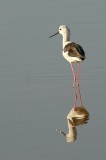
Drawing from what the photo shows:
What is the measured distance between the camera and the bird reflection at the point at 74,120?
9.16m

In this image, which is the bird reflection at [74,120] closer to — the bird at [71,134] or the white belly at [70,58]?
the bird at [71,134]

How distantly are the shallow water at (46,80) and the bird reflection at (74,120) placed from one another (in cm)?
7

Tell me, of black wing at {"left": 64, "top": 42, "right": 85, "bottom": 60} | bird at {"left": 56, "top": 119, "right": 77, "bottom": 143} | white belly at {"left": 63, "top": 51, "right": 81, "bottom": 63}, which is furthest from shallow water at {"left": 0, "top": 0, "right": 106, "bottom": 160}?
black wing at {"left": 64, "top": 42, "right": 85, "bottom": 60}

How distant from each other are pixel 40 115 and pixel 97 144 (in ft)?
5.38

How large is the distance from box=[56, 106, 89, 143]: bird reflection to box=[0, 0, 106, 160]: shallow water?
75 millimetres

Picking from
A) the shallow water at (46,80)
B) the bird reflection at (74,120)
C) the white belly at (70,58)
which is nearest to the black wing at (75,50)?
the white belly at (70,58)

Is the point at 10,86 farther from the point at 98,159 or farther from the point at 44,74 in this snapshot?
the point at 98,159

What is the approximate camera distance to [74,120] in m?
10.1

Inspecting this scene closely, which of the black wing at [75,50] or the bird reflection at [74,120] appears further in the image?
the black wing at [75,50]

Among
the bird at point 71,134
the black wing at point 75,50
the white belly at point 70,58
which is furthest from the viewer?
the white belly at point 70,58

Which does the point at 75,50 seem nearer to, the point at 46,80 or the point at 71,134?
the point at 46,80

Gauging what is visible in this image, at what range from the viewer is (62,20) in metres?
16.0


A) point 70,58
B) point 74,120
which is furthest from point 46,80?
point 74,120

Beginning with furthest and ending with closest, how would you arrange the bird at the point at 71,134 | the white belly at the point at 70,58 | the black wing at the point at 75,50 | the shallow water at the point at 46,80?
the white belly at the point at 70,58 < the black wing at the point at 75,50 < the bird at the point at 71,134 < the shallow water at the point at 46,80
